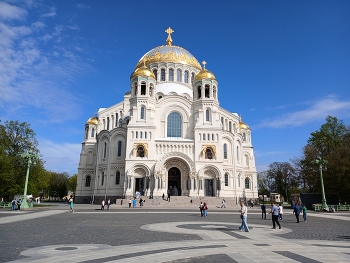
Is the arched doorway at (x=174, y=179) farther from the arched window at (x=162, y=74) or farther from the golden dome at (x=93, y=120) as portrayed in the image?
the golden dome at (x=93, y=120)

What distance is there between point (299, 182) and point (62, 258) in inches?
1978

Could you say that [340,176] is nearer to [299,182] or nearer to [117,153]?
[299,182]

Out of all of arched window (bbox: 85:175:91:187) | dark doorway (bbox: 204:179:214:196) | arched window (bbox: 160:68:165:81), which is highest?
arched window (bbox: 160:68:165:81)

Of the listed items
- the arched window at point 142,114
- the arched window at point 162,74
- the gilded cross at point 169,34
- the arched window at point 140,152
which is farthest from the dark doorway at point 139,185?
the gilded cross at point 169,34

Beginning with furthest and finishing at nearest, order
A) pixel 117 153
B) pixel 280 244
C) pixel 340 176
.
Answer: pixel 117 153, pixel 340 176, pixel 280 244

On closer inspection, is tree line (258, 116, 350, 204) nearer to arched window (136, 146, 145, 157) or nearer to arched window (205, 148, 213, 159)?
arched window (205, 148, 213, 159)

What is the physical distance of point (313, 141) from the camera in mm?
43438

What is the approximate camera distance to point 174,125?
47188mm

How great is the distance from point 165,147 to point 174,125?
5.27m

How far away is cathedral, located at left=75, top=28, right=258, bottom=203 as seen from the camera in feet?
138

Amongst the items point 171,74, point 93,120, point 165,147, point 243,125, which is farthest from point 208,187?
point 93,120

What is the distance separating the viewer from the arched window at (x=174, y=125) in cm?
4672

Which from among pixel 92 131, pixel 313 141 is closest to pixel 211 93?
pixel 313 141

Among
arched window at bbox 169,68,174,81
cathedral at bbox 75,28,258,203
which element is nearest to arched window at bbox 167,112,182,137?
cathedral at bbox 75,28,258,203
